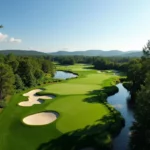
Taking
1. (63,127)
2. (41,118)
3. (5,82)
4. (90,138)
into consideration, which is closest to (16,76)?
(5,82)

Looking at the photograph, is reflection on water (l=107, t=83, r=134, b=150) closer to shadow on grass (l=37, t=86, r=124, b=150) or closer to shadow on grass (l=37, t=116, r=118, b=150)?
shadow on grass (l=37, t=86, r=124, b=150)

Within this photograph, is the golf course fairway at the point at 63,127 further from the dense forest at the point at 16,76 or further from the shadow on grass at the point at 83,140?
the dense forest at the point at 16,76

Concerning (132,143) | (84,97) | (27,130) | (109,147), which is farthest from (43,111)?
(132,143)

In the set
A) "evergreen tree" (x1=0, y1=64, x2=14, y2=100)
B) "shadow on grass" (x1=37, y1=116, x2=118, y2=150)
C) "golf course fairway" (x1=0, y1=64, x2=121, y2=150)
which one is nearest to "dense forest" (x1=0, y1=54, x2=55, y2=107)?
"evergreen tree" (x1=0, y1=64, x2=14, y2=100)

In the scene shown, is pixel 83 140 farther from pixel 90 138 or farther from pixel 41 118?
pixel 41 118

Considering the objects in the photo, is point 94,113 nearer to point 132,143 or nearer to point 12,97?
point 132,143

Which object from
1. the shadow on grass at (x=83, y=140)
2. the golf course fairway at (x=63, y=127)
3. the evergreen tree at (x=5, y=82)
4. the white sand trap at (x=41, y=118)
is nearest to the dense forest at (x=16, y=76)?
the evergreen tree at (x=5, y=82)
